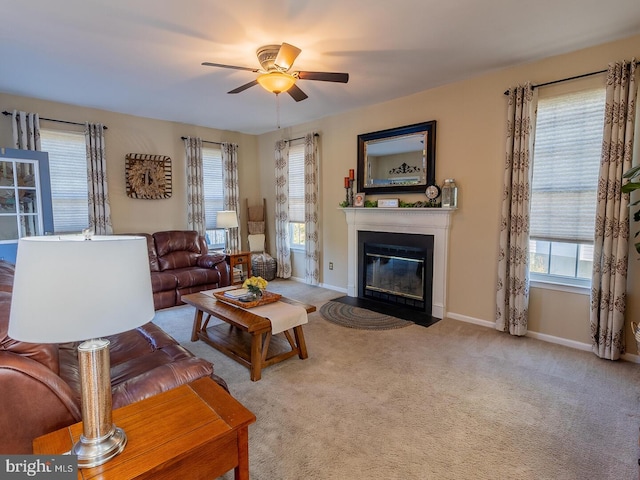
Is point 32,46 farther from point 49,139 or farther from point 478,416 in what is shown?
point 478,416

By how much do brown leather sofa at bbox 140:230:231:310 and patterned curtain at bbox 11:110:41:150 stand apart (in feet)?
5.63

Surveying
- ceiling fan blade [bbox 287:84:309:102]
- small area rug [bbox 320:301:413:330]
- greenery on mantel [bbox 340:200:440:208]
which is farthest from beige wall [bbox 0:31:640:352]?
ceiling fan blade [bbox 287:84:309:102]

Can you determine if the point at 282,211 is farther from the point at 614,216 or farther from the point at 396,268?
the point at 614,216

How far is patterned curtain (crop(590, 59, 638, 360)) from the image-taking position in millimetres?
2867

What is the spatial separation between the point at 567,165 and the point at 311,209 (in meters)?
3.51

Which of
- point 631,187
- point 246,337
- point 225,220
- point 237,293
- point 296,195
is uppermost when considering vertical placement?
point 296,195

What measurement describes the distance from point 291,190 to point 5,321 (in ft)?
16.8

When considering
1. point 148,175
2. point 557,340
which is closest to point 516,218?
point 557,340

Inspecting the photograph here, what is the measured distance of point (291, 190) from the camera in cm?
617

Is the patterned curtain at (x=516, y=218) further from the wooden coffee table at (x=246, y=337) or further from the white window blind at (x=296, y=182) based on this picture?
the white window blind at (x=296, y=182)

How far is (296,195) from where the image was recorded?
20.1 feet

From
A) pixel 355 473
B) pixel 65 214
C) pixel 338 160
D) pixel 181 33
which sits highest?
pixel 181 33

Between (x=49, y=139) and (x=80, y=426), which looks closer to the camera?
(x=80, y=426)

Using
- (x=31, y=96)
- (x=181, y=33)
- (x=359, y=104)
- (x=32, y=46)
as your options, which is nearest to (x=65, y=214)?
(x=31, y=96)
